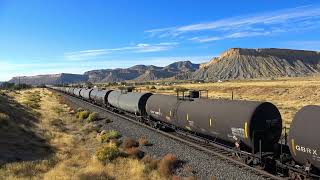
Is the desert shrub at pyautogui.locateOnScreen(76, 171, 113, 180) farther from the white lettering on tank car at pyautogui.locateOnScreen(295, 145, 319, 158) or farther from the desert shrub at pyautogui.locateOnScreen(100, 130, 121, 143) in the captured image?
the desert shrub at pyautogui.locateOnScreen(100, 130, 121, 143)

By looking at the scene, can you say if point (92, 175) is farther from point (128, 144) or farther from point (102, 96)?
point (102, 96)

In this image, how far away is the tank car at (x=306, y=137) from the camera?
1301 cm

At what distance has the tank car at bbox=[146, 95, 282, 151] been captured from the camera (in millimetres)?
16953

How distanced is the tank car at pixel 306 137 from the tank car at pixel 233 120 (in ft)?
8.93

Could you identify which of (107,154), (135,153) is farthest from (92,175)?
(135,153)

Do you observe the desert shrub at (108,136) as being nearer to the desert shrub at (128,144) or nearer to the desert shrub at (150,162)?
the desert shrub at (128,144)

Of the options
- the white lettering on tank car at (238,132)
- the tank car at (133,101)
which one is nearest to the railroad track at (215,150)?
the white lettering on tank car at (238,132)

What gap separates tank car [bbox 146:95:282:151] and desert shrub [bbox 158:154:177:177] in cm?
274

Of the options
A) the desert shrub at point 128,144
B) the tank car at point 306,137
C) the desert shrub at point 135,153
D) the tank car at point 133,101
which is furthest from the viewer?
the tank car at point 133,101

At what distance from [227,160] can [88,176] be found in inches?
282

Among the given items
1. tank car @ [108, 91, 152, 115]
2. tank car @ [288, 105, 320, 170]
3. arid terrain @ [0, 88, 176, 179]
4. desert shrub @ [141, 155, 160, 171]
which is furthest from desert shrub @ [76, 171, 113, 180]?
tank car @ [108, 91, 152, 115]

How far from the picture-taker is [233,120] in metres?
18.2

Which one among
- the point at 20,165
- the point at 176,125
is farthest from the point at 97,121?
the point at 20,165

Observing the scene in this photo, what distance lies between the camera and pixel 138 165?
19.3 metres
